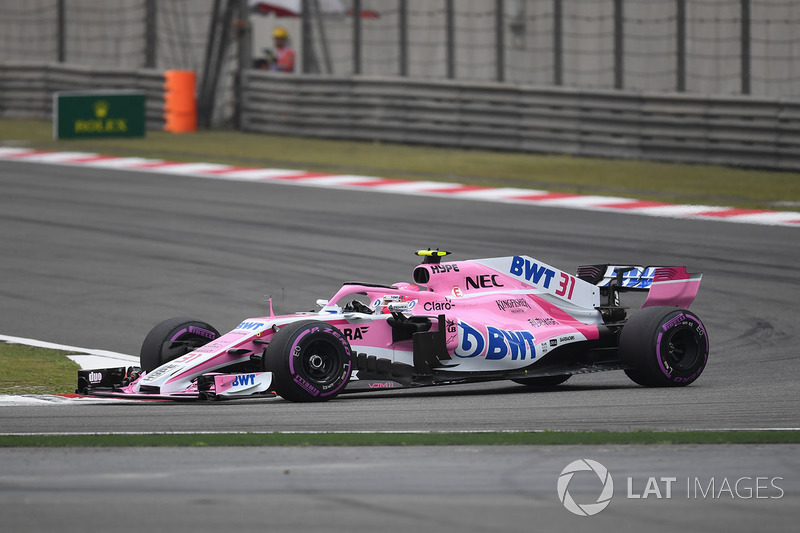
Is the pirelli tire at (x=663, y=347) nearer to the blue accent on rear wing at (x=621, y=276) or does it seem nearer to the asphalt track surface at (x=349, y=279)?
the asphalt track surface at (x=349, y=279)

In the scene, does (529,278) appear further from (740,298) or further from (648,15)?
(648,15)

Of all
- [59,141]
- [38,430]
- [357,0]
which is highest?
[357,0]

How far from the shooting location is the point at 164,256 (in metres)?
18.2

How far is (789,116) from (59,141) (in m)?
14.5

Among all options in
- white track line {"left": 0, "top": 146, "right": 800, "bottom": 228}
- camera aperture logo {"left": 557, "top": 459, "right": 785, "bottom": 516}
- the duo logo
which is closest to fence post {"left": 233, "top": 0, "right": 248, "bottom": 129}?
white track line {"left": 0, "top": 146, "right": 800, "bottom": 228}

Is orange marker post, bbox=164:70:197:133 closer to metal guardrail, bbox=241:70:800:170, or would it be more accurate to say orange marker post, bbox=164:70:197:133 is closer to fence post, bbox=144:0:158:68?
metal guardrail, bbox=241:70:800:170

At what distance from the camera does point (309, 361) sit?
1038 centimetres

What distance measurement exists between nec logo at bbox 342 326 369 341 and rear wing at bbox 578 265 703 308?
258 centimetres

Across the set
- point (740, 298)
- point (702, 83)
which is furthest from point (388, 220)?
point (702, 83)

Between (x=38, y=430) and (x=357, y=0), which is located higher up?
(x=357, y=0)

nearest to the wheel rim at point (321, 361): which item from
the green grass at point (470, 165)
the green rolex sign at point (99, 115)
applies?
the green grass at point (470, 165)

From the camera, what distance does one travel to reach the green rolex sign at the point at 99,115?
1147 inches

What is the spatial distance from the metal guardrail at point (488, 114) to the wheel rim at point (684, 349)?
12677mm

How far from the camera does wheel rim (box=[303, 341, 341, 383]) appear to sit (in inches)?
408
